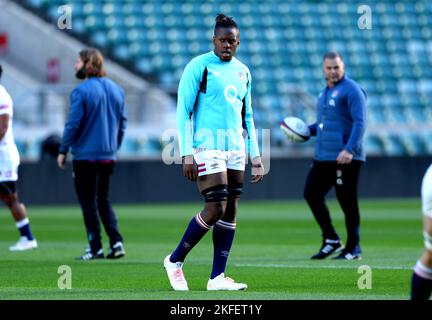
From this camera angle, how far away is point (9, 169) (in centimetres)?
1422

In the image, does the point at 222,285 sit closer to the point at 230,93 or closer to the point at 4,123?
the point at 230,93

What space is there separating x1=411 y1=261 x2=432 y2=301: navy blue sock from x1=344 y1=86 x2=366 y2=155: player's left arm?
5.50 metres

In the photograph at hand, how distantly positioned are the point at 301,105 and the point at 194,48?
4.07 meters

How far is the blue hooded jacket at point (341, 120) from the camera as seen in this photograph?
12.9 metres

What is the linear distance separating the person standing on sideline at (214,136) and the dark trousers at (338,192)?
3450 mm

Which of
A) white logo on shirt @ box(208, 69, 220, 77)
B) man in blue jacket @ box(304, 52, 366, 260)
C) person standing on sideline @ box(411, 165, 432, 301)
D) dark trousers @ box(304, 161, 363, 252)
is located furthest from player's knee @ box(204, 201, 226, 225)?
dark trousers @ box(304, 161, 363, 252)

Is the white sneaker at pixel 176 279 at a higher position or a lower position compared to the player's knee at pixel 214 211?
lower

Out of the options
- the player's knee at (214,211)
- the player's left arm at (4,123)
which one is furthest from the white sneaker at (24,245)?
the player's knee at (214,211)

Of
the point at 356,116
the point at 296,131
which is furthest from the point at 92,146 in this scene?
the point at 356,116

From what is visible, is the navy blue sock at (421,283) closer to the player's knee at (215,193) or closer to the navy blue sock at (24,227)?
the player's knee at (215,193)

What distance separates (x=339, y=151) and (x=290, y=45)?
62.4 ft

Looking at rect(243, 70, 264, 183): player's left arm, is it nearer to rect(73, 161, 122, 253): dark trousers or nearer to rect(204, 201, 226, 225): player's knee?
rect(204, 201, 226, 225): player's knee
